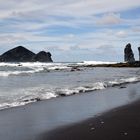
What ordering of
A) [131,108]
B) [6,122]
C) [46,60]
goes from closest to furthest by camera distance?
1. [6,122]
2. [131,108]
3. [46,60]

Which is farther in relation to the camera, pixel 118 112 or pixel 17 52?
pixel 17 52

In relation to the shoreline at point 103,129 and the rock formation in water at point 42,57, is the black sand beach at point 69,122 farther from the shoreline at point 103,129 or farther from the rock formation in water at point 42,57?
the rock formation in water at point 42,57

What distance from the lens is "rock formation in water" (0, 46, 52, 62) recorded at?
179 meters

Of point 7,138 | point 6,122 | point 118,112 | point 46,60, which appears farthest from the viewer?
point 46,60

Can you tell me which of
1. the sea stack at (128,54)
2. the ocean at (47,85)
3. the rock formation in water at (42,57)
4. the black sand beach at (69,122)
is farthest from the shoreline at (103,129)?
the rock formation in water at (42,57)

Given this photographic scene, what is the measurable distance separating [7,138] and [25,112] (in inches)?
172

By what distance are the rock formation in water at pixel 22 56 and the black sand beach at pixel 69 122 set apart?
158678 millimetres

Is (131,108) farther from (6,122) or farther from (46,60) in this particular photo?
(46,60)

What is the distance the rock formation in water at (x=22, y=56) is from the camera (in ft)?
586

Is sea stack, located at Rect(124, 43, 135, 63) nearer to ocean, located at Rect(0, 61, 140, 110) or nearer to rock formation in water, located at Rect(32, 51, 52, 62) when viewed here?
rock formation in water, located at Rect(32, 51, 52, 62)

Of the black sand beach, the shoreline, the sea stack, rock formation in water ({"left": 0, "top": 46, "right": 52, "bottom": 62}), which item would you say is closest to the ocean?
the black sand beach

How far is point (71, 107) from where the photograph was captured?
15.6m

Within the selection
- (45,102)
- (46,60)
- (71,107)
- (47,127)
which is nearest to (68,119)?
(47,127)

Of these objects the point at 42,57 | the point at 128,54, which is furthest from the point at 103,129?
the point at 42,57
